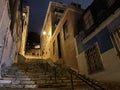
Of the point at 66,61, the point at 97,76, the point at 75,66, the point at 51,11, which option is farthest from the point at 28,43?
the point at 97,76

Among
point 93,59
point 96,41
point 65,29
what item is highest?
point 65,29

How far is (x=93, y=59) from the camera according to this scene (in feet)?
29.9

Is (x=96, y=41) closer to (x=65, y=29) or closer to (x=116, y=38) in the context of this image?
(x=116, y=38)

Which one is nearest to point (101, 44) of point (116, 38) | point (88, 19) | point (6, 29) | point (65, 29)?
point (116, 38)

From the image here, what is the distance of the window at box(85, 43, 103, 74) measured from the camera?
337 inches

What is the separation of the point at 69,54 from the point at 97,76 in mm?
5131

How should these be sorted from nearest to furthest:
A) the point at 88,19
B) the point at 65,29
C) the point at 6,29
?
1. the point at 6,29
2. the point at 88,19
3. the point at 65,29

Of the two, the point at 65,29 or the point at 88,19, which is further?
the point at 65,29

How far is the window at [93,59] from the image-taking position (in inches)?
337

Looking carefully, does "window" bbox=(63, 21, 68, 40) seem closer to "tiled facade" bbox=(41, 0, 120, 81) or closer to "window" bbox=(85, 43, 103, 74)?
"tiled facade" bbox=(41, 0, 120, 81)

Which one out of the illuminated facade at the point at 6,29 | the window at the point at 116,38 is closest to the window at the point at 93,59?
the window at the point at 116,38

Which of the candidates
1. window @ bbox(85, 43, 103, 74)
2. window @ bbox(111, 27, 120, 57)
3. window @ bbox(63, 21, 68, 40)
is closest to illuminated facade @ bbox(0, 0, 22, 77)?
window @ bbox(85, 43, 103, 74)

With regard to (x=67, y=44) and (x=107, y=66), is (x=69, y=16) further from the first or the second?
(x=107, y=66)

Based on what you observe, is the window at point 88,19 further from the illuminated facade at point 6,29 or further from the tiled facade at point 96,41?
the illuminated facade at point 6,29
